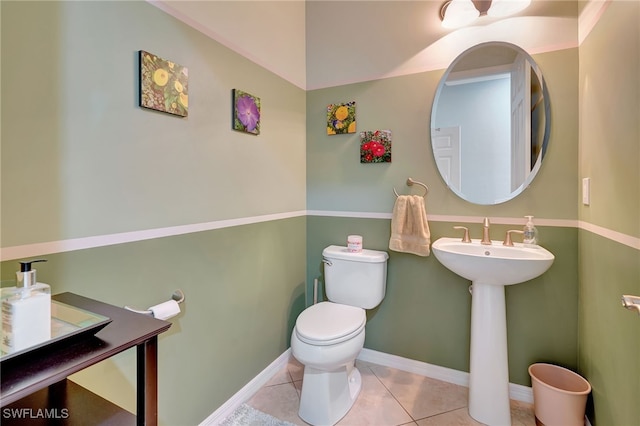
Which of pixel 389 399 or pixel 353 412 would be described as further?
pixel 389 399

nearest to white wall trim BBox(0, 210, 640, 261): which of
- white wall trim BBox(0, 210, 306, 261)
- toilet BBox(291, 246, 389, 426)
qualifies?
white wall trim BBox(0, 210, 306, 261)

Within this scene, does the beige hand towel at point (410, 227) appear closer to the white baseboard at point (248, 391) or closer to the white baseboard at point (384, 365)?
the white baseboard at point (384, 365)

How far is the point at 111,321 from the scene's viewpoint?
76 centimetres

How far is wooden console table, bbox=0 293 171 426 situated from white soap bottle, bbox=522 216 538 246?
1.71 metres

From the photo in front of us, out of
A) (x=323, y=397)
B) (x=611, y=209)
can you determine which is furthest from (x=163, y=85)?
(x=611, y=209)

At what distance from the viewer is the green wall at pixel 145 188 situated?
90 cm

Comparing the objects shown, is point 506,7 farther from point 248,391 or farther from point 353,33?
point 248,391

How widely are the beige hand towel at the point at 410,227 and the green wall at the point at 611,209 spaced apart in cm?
75

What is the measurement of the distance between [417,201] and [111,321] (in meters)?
1.59

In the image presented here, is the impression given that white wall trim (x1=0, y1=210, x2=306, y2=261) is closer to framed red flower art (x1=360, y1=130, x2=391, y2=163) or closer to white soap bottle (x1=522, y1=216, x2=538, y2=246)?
framed red flower art (x1=360, y1=130, x2=391, y2=163)

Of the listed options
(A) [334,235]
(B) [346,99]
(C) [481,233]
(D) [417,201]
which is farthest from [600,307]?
(B) [346,99]

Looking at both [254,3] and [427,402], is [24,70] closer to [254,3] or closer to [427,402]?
[254,3]

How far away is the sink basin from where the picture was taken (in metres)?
1.39

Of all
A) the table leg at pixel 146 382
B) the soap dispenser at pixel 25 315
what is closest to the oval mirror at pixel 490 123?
the table leg at pixel 146 382
